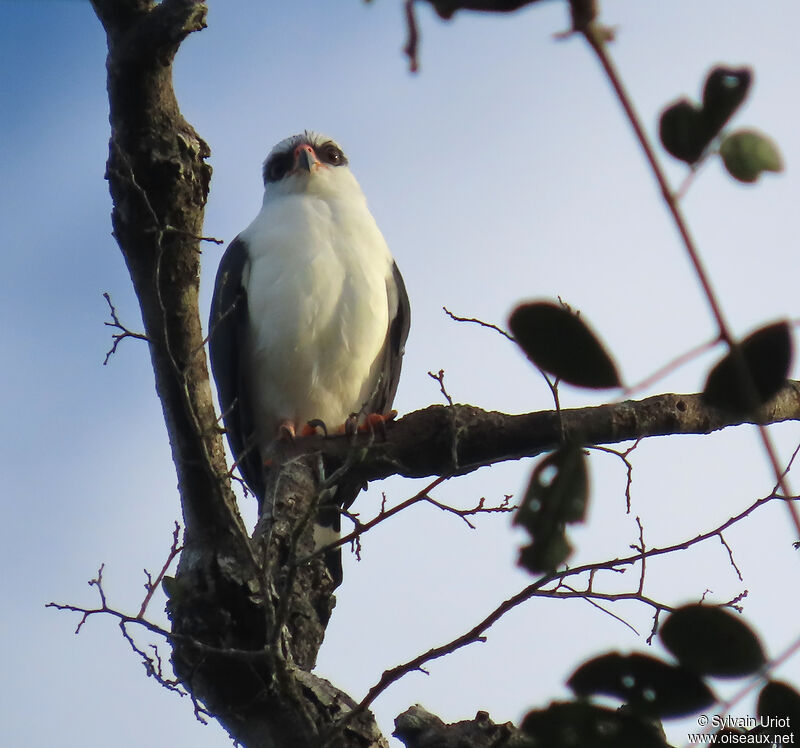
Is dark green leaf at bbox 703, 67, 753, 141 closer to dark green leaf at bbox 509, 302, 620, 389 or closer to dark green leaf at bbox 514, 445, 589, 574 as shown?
dark green leaf at bbox 509, 302, 620, 389

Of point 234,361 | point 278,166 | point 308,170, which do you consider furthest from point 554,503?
point 278,166

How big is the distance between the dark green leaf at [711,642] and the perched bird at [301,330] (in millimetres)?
4416

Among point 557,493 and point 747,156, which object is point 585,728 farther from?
point 747,156

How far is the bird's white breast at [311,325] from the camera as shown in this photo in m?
5.46

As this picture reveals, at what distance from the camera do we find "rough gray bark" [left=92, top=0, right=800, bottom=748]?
3.04 m

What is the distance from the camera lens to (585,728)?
0.86 meters

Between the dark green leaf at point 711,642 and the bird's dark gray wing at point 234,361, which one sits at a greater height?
the bird's dark gray wing at point 234,361

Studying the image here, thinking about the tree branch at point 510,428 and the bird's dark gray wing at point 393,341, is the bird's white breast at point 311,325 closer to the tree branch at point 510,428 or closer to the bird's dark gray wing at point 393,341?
the bird's dark gray wing at point 393,341

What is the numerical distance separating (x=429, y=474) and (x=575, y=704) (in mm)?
3279

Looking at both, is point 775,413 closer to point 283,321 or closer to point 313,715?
point 313,715

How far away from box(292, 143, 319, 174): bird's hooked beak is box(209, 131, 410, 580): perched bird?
0.66 meters

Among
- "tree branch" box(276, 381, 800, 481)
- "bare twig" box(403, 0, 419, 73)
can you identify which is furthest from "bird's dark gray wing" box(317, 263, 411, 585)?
"bare twig" box(403, 0, 419, 73)

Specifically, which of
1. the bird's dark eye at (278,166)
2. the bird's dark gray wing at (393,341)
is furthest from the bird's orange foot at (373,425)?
the bird's dark eye at (278,166)

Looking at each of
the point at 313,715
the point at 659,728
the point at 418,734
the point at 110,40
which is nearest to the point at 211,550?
the point at 313,715
